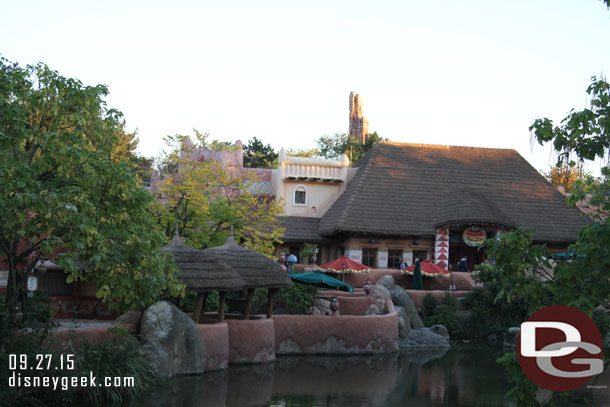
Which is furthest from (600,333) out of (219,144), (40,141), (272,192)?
(272,192)

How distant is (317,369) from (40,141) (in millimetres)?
12374

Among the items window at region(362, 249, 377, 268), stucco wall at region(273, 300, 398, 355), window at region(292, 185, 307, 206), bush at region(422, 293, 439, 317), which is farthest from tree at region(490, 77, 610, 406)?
window at region(292, 185, 307, 206)

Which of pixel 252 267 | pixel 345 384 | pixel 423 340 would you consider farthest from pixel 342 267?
pixel 345 384

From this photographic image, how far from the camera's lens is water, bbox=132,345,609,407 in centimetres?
1797

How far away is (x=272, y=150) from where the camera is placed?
65688 mm

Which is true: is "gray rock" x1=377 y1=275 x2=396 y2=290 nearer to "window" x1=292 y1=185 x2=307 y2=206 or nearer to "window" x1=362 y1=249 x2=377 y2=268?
"window" x1=362 y1=249 x2=377 y2=268

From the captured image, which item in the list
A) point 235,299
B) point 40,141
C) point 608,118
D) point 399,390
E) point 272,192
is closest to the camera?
point 608,118

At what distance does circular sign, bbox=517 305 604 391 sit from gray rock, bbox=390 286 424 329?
69.4 feet

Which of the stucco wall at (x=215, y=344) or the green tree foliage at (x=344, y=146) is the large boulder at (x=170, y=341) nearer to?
the stucco wall at (x=215, y=344)

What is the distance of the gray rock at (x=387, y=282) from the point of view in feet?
110

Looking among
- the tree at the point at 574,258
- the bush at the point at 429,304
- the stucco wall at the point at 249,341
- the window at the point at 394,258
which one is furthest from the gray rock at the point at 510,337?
the tree at the point at 574,258

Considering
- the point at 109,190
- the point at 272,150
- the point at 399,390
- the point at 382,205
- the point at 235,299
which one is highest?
the point at 272,150

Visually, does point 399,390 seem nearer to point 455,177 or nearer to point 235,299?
point 235,299

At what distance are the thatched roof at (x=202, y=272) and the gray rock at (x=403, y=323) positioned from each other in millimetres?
11239
